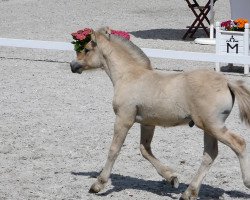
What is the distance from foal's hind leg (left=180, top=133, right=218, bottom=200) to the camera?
6.38 m

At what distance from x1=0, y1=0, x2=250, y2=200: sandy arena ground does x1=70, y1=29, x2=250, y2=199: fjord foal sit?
0.46 m

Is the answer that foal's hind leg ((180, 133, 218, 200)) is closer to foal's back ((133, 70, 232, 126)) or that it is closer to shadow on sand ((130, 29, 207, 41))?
foal's back ((133, 70, 232, 126))

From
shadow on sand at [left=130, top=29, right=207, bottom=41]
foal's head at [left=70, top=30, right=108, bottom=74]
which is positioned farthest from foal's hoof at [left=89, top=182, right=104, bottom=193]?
shadow on sand at [left=130, top=29, right=207, bottom=41]

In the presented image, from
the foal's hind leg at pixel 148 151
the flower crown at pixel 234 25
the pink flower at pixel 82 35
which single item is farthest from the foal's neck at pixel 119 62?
the flower crown at pixel 234 25

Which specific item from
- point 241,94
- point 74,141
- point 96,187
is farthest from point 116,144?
point 74,141

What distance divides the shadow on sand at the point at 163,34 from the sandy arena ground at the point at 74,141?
0.66 meters

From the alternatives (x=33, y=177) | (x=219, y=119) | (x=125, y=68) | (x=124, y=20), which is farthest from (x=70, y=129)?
(x=124, y=20)

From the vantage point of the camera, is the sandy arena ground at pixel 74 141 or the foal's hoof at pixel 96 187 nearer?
the foal's hoof at pixel 96 187

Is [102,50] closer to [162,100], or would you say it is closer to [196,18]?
[162,100]

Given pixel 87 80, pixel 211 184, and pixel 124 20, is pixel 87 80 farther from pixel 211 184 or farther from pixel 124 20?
pixel 124 20

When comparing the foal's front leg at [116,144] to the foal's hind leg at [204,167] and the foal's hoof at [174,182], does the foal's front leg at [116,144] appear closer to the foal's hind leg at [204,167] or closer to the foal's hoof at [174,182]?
the foal's hoof at [174,182]

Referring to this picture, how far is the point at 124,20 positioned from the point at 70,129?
11.5m

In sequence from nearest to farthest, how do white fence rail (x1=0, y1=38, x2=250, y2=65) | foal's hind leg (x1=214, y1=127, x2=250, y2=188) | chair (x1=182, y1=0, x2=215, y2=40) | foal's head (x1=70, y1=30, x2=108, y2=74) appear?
foal's hind leg (x1=214, y1=127, x2=250, y2=188)
foal's head (x1=70, y1=30, x2=108, y2=74)
white fence rail (x1=0, y1=38, x2=250, y2=65)
chair (x1=182, y1=0, x2=215, y2=40)

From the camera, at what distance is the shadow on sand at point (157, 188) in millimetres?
6758
